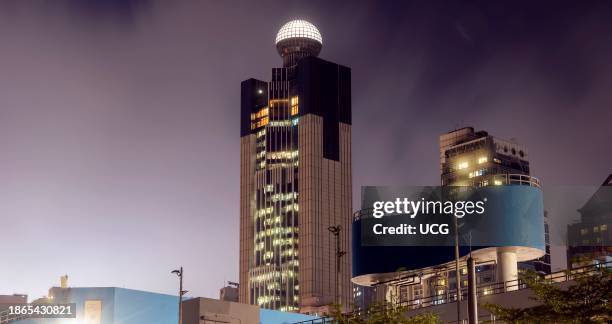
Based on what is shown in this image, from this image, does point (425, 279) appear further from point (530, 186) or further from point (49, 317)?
point (49, 317)

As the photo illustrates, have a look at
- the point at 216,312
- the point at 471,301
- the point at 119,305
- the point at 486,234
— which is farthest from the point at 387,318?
the point at 119,305

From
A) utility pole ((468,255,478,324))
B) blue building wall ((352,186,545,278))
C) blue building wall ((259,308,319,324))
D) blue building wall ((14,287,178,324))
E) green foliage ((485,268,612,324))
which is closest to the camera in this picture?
utility pole ((468,255,478,324))

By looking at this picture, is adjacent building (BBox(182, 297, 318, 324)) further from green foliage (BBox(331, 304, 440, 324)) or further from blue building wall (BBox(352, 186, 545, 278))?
green foliage (BBox(331, 304, 440, 324))

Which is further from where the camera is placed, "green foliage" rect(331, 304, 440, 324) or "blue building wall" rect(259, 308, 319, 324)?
"blue building wall" rect(259, 308, 319, 324)

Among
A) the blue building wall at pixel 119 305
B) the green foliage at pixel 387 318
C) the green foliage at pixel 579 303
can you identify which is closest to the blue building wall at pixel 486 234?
the green foliage at pixel 387 318

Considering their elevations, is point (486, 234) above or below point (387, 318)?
above

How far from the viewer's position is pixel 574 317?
43781 mm

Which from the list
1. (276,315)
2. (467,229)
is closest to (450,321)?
(467,229)

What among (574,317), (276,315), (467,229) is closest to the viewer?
(574,317)

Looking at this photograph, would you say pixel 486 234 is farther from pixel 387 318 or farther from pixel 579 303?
pixel 579 303

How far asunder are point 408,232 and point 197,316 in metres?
19.2

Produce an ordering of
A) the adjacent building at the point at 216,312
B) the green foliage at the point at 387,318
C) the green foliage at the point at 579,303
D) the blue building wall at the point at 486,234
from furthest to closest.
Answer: the adjacent building at the point at 216,312, the blue building wall at the point at 486,234, the green foliage at the point at 387,318, the green foliage at the point at 579,303

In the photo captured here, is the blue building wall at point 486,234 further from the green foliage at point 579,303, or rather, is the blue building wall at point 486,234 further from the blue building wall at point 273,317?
the green foliage at point 579,303

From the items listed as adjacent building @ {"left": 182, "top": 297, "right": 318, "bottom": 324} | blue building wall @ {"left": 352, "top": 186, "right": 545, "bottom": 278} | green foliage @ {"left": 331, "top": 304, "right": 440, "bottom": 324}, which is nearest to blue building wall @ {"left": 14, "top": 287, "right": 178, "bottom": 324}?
adjacent building @ {"left": 182, "top": 297, "right": 318, "bottom": 324}
